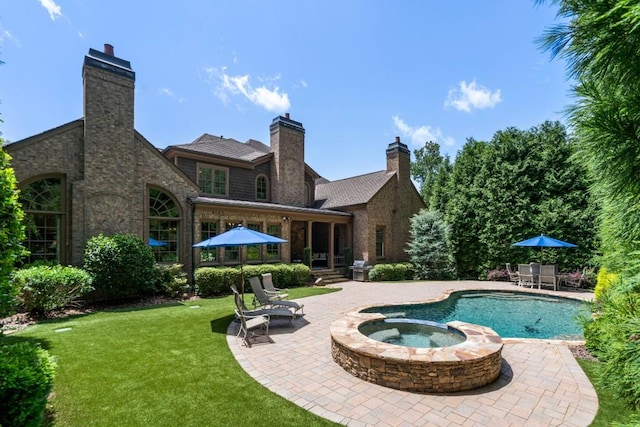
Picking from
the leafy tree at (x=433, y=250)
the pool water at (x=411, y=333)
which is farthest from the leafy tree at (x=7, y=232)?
the leafy tree at (x=433, y=250)

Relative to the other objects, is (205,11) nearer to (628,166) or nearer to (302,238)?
(628,166)

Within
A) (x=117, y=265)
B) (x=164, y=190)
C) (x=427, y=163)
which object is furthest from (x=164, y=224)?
(x=427, y=163)

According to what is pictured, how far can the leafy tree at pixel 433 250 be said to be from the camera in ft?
62.8

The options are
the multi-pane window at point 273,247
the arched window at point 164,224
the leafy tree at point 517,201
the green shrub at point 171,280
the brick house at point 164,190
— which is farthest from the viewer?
the multi-pane window at point 273,247

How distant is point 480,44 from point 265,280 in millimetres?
11539

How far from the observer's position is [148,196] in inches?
504

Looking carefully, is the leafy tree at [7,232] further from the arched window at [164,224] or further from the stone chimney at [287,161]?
the stone chimney at [287,161]

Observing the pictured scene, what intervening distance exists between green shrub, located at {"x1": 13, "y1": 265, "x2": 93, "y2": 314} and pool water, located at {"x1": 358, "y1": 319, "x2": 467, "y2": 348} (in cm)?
Answer: 903

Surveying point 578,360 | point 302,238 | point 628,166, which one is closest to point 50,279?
point 628,166

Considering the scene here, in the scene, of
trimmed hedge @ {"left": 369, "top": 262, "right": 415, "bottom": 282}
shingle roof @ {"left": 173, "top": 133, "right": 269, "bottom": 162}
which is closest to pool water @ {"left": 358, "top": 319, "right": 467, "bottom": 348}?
trimmed hedge @ {"left": 369, "top": 262, "right": 415, "bottom": 282}

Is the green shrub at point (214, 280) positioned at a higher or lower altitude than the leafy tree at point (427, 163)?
lower

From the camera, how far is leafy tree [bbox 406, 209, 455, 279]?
62.8 feet

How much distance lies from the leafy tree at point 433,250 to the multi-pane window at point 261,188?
10.6m

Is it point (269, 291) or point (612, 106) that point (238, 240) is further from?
point (612, 106)
